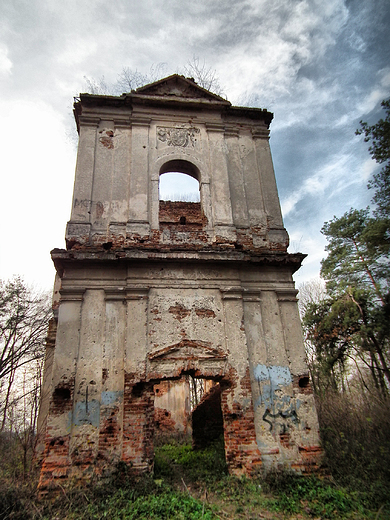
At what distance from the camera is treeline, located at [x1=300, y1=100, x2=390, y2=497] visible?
20.2 ft

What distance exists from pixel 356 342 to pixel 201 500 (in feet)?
31.4

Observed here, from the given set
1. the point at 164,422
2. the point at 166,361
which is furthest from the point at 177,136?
the point at 164,422

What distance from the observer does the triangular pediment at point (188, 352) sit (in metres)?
6.09

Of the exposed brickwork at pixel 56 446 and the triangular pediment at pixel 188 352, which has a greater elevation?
the triangular pediment at pixel 188 352

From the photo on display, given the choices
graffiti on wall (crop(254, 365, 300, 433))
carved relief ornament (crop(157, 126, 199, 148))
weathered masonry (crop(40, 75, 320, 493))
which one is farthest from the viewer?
→ carved relief ornament (crop(157, 126, 199, 148))

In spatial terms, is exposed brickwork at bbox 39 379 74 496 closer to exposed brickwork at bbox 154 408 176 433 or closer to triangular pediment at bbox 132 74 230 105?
triangular pediment at bbox 132 74 230 105

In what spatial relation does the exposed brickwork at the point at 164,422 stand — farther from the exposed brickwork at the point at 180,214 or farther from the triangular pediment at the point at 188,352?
the triangular pediment at the point at 188,352

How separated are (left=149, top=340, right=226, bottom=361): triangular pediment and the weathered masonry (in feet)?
0.06

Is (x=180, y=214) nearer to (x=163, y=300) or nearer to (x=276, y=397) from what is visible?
(x=163, y=300)

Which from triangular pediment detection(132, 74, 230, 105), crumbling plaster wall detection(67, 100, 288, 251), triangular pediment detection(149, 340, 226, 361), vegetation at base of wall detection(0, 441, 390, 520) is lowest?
vegetation at base of wall detection(0, 441, 390, 520)

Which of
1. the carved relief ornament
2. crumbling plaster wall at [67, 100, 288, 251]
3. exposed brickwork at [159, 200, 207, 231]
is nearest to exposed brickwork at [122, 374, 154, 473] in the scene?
crumbling plaster wall at [67, 100, 288, 251]

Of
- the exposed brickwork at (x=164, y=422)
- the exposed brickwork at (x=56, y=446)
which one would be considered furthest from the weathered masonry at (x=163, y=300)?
the exposed brickwork at (x=164, y=422)

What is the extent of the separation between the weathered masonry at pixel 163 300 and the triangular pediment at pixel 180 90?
255mm

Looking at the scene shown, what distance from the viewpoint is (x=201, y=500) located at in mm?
5105
